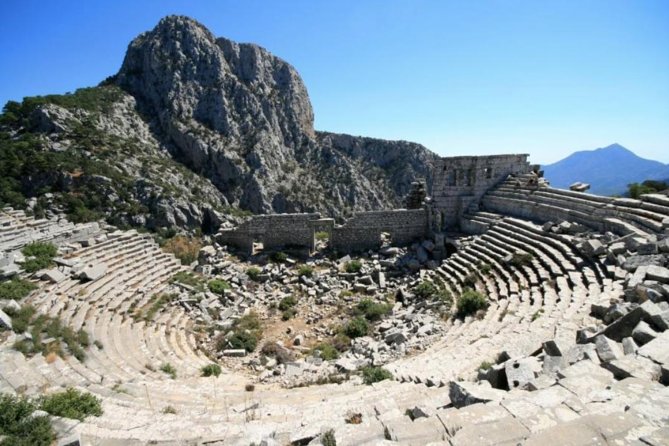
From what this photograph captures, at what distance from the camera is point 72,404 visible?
6.75 meters

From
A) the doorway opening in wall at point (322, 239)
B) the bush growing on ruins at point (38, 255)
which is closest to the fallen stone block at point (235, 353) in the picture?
the bush growing on ruins at point (38, 255)

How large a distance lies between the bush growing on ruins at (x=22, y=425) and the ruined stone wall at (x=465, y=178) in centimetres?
2047

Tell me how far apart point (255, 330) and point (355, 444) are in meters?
10.6

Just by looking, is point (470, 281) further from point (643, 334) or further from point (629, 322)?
point (643, 334)

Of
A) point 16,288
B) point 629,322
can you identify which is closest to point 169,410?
point 16,288

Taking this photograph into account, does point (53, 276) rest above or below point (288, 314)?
above

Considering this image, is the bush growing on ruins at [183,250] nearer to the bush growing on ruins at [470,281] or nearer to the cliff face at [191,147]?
the cliff face at [191,147]

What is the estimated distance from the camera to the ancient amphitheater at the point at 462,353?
4907mm

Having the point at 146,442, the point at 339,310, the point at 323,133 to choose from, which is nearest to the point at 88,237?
the point at 339,310

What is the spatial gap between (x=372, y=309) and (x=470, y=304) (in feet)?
13.1

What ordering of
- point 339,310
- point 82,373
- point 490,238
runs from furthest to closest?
point 490,238 < point 339,310 < point 82,373

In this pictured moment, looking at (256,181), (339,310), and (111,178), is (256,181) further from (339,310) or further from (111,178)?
(339,310)

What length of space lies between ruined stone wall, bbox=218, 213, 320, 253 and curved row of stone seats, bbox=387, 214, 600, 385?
8.03m

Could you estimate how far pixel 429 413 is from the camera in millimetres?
5602
